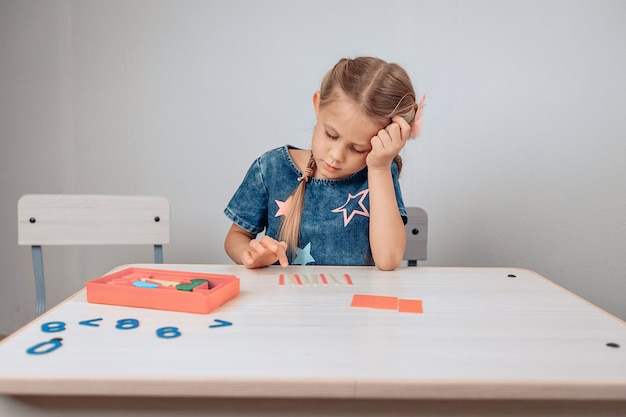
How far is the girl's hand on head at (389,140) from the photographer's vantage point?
0.93 meters

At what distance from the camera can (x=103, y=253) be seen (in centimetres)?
179

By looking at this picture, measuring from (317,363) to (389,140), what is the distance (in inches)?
21.5

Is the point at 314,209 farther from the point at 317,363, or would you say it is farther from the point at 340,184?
the point at 317,363

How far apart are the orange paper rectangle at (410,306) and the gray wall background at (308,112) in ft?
3.22

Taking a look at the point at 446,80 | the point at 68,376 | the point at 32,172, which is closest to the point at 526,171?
the point at 446,80

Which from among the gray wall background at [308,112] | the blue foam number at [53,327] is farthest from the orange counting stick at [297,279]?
the gray wall background at [308,112]

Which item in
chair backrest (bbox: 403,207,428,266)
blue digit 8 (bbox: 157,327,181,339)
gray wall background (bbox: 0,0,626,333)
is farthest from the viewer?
gray wall background (bbox: 0,0,626,333)

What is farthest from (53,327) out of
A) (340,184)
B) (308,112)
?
(308,112)

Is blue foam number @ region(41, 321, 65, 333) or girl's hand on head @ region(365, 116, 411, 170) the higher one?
girl's hand on head @ region(365, 116, 411, 170)

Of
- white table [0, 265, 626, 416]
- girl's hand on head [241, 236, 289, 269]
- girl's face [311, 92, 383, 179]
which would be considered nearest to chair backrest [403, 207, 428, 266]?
girl's face [311, 92, 383, 179]

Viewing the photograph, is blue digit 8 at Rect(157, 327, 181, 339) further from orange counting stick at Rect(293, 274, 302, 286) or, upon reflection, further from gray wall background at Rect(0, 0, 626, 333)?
gray wall background at Rect(0, 0, 626, 333)

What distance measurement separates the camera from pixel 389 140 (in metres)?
0.93

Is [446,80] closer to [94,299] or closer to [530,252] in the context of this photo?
[530,252]

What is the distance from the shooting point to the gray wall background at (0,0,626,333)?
1534 millimetres
